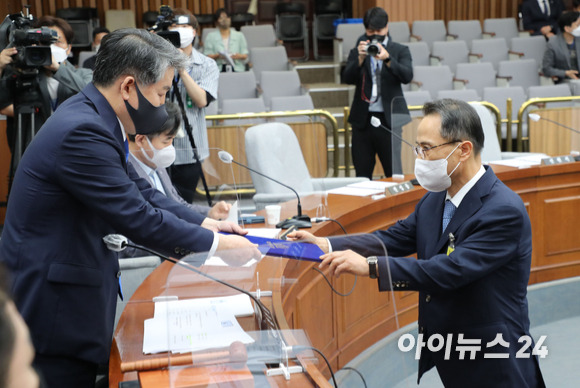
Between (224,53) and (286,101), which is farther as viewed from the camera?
(224,53)

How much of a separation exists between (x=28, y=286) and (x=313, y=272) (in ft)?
2.00

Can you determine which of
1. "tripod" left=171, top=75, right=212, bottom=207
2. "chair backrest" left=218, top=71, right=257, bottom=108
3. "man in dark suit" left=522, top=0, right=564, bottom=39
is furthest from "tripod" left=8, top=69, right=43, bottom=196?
"man in dark suit" left=522, top=0, right=564, bottom=39

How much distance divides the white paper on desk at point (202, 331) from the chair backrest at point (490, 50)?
7.02 m

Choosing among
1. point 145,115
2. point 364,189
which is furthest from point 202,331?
point 364,189

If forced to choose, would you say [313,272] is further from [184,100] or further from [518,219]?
[184,100]

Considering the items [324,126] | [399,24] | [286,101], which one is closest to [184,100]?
[324,126]

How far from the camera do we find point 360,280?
1675 millimetres

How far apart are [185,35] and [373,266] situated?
7.66 feet

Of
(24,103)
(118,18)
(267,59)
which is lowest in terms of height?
(24,103)

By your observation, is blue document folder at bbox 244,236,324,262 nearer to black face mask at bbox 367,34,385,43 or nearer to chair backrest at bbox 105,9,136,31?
black face mask at bbox 367,34,385,43

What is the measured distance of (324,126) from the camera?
16.8ft

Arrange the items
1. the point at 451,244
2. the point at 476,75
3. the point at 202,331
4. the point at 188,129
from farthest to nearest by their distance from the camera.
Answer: the point at 476,75
the point at 188,129
the point at 451,244
the point at 202,331

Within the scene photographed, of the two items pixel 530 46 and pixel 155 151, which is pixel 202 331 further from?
pixel 530 46

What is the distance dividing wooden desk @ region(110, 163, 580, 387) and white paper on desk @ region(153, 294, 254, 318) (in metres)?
0.08
